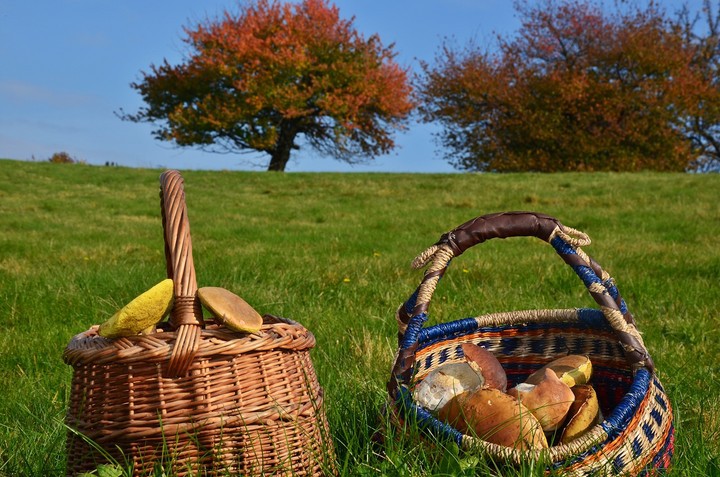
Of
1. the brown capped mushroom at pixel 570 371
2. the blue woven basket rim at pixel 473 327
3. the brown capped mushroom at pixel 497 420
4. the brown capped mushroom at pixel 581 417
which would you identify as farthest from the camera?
the blue woven basket rim at pixel 473 327

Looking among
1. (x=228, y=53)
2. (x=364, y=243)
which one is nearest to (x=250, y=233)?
(x=364, y=243)

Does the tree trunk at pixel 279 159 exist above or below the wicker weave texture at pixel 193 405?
above

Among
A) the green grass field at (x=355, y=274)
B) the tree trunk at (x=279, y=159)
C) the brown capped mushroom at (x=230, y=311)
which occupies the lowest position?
the green grass field at (x=355, y=274)

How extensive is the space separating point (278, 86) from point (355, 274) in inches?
754

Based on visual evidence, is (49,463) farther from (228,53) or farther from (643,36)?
(643,36)

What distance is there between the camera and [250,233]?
8.72 meters

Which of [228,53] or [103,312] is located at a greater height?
[228,53]

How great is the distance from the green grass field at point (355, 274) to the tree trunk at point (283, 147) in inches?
478

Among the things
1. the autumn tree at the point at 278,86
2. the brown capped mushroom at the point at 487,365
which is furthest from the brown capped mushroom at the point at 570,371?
the autumn tree at the point at 278,86

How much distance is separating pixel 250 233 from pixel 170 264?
22.6ft

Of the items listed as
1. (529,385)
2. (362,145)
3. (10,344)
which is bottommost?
(10,344)

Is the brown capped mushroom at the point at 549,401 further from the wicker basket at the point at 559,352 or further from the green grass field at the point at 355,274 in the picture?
the green grass field at the point at 355,274

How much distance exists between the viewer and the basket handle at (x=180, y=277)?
5.26 feet

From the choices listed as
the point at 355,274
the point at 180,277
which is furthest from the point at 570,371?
the point at 355,274
